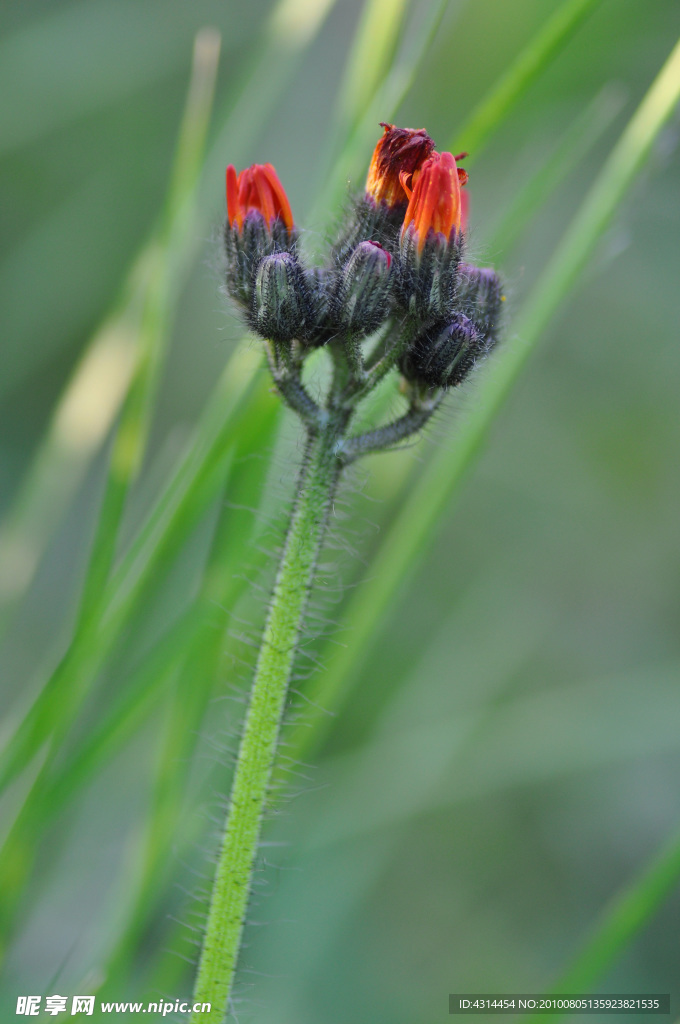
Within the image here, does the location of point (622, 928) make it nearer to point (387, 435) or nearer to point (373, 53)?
point (387, 435)

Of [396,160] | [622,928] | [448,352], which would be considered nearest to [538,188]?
[396,160]

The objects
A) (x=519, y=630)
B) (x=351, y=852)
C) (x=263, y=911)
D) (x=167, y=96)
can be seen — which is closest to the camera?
(x=263, y=911)

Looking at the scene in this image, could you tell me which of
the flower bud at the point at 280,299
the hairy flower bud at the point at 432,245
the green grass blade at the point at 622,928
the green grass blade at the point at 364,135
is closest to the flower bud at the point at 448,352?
the hairy flower bud at the point at 432,245

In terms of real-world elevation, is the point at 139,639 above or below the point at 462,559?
below

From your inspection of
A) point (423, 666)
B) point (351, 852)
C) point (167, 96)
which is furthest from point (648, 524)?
point (167, 96)

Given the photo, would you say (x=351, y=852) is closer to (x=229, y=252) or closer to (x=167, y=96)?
(x=229, y=252)

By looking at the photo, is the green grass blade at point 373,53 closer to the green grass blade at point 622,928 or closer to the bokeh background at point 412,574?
the bokeh background at point 412,574
